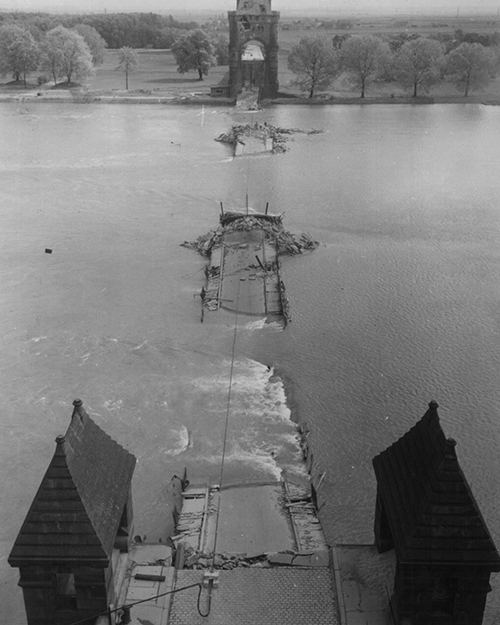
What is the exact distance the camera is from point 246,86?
3543 inches

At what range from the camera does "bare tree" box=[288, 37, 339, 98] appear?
88.6 metres

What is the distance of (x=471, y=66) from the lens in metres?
88.6

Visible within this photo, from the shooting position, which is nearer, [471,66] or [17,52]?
[471,66]

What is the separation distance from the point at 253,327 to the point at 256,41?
7275 cm

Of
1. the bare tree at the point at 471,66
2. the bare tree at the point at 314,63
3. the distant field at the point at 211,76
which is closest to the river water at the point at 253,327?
the bare tree at the point at 314,63

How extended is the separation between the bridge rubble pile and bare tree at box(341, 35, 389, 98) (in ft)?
188

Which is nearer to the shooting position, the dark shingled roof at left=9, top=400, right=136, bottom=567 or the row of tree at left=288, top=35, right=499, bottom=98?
the dark shingled roof at left=9, top=400, right=136, bottom=567

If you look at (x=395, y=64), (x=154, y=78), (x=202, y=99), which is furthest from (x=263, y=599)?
(x=154, y=78)

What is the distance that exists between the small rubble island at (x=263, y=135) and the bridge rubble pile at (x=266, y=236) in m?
21.3

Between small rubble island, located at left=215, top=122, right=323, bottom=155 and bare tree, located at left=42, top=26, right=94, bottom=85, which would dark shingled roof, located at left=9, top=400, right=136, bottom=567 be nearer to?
small rubble island, located at left=215, top=122, right=323, bottom=155

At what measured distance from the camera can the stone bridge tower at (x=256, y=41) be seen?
8869 cm

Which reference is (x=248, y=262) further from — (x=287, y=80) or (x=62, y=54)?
(x=287, y=80)

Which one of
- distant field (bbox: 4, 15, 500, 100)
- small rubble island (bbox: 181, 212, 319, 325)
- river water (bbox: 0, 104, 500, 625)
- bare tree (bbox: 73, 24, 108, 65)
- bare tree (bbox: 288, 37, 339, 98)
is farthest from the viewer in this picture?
bare tree (bbox: 73, 24, 108, 65)

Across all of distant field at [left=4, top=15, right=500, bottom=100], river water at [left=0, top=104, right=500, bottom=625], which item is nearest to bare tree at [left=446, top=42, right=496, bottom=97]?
distant field at [left=4, top=15, right=500, bottom=100]
